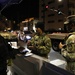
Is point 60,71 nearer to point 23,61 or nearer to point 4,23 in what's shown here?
point 4,23

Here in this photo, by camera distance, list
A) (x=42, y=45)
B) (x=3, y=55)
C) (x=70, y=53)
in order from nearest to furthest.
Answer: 1. (x=3, y=55)
2. (x=70, y=53)
3. (x=42, y=45)

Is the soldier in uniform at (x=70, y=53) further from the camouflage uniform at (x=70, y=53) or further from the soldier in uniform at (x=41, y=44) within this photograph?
the soldier in uniform at (x=41, y=44)

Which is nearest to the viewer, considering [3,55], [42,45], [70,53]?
[3,55]

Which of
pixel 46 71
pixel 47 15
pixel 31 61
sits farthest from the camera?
pixel 47 15

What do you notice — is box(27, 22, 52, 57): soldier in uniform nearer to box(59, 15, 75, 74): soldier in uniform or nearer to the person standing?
box(59, 15, 75, 74): soldier in uniform

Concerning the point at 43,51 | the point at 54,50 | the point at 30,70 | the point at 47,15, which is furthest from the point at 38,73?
the point at 47,15

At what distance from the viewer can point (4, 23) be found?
11.1 feet

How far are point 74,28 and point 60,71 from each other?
963 millimetres

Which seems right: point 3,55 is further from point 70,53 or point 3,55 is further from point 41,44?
point 41,44

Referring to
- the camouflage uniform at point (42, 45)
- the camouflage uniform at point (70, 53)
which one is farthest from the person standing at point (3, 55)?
the camouflage uniform at point (42, 45)

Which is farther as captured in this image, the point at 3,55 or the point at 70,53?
the point at 70,53

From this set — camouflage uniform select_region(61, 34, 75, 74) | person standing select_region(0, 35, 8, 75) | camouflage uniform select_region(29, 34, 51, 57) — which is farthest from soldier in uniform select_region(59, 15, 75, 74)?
camouflage uniform select_region(29, 34, 51, 57)

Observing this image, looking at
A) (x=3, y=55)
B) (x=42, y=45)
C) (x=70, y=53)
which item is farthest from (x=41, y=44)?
(x=3, y=55)

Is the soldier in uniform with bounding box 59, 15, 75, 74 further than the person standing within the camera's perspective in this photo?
Yes
